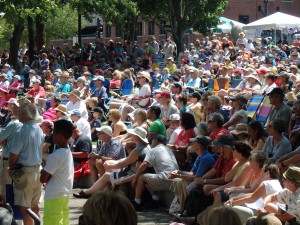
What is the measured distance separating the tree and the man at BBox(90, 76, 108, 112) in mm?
23418

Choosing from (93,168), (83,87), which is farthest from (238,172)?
(83,87)

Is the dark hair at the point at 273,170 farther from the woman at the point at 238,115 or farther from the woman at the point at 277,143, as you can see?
the woman at the point at 238,115

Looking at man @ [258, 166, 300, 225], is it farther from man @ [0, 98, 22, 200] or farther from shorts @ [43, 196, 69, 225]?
man @ [0, 98, 22, 200]

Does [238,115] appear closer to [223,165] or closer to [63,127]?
[223,165]

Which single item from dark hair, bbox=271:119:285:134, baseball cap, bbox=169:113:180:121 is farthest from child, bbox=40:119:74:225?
baseball cap, bbox=169:113:180:121

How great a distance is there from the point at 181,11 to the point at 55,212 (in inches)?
1535

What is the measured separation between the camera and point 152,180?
12695 mm

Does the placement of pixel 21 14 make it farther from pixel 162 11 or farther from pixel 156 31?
pixel 156 31

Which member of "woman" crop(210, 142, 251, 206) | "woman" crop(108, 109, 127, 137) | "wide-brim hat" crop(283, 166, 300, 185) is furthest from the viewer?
"woman" crop(108, 109, 127, 137)

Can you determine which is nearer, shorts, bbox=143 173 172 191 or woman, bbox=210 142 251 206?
woman, bbox=210 142 251 206

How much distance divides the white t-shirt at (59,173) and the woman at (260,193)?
2.13 metres

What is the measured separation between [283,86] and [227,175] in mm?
5824

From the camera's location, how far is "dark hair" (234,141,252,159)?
11.1 metres

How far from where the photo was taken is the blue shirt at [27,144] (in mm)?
9781
